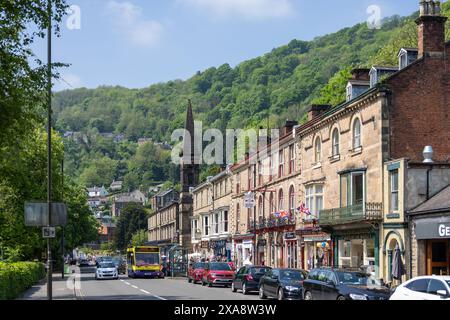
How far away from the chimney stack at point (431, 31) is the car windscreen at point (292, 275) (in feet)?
47.1

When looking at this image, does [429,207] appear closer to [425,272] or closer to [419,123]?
[425,272]

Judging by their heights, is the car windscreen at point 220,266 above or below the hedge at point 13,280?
below

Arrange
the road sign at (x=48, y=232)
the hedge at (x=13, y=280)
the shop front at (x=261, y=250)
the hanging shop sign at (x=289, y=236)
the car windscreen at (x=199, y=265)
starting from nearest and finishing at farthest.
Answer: the road sign at (x=48, y=232)
the hedge at (x=13, y=280)
the car windscreen at (x=199, y=265)
the hanging shop sign at (x=289, y=236)
the shop front at (x=261, y=250)

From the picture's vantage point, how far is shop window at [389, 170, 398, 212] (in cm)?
3281

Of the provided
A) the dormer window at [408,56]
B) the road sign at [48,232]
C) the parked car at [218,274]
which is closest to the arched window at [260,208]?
the parked car at [218,274]

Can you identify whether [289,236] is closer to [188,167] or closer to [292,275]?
[292,275]

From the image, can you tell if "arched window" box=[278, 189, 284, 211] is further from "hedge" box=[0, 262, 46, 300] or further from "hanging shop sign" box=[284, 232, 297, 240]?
"hedge" box=[0, 262, 46, 300]

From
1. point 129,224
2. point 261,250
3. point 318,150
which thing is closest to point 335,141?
point 318,150

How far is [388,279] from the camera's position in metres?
32.9

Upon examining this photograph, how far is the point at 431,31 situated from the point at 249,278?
16.4 metres

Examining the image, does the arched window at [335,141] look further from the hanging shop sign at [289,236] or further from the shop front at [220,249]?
the shop front at [220,249]

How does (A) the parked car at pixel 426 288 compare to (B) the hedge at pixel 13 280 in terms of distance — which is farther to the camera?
(B) the hedge at pixel 13 280

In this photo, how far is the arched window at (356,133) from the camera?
3719 cm

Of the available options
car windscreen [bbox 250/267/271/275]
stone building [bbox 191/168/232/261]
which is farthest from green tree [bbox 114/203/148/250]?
car windscreen [bbox 250/267/271/275]
